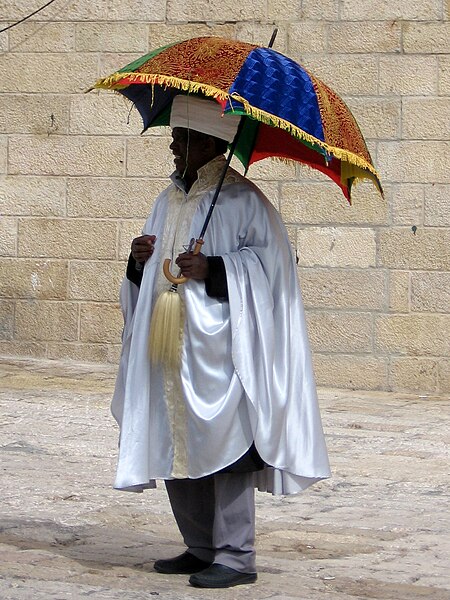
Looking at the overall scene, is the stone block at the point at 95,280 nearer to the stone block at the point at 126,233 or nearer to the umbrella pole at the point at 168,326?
the stone block at the point at 126,233

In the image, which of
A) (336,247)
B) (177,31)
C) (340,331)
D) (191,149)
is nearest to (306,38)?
(177,31)

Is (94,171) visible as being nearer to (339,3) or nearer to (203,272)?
(339,3)

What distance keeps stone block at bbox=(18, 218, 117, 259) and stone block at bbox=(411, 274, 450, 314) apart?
2.24 meters

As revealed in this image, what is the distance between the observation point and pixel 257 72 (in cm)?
470

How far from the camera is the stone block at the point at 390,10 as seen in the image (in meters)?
9.61

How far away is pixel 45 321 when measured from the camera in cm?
1028

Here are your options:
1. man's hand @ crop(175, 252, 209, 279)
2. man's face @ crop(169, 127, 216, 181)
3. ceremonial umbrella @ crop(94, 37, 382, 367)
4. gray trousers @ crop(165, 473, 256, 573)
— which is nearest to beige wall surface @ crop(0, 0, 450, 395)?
ceremonial umbrella @ crop(94, 37, 382, 367)

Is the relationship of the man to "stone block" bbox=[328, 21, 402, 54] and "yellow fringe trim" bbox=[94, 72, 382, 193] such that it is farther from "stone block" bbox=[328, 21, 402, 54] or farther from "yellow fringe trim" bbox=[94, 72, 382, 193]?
"stone block" bbox=[328, 21, 402, 54]

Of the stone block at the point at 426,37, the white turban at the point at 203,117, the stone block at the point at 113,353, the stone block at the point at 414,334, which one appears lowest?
the stone block at the point at 113,353

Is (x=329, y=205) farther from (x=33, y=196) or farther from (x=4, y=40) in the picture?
(x=4, y=40)

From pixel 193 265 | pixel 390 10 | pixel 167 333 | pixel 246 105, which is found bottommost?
pixel 167 333

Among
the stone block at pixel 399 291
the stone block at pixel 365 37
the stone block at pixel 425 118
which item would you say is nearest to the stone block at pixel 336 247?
the stone block at pixel 399 291

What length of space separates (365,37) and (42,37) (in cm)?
243

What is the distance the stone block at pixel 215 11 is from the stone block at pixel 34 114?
1049mm
